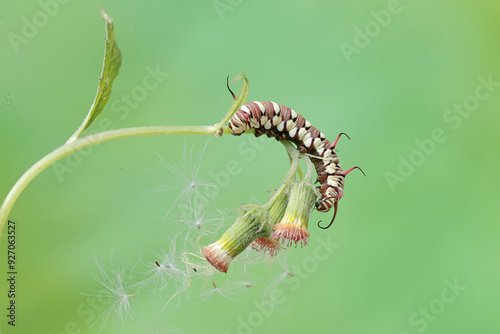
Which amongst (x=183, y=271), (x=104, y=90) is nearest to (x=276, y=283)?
(x=183, y=271)

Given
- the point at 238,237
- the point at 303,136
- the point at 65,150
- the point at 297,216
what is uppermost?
the point at 303,136

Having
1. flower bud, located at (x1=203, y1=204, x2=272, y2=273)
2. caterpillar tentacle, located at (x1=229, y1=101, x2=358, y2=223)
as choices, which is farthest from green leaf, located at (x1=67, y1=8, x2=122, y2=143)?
flower bud, located at (x1=203, y1=204, x2=272, y2=273)

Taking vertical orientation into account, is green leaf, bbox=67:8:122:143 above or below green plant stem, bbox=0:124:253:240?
above

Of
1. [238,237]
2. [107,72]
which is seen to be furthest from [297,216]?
Answer: [107,72]

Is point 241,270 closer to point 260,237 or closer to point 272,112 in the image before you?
point 260,237

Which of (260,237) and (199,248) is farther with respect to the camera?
(199,248)

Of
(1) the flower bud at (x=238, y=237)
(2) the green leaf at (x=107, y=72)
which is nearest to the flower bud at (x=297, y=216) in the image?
(1) the flower bud at (x=238, y=237)

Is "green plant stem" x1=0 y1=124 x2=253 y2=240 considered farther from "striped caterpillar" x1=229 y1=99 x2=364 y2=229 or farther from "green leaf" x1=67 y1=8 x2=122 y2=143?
"striped caterpillar" x1=229 y1=99 x2=364 y2=229

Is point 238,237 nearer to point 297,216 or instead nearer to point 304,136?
point 297,216

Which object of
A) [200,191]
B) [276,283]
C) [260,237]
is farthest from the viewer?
[276,283]
